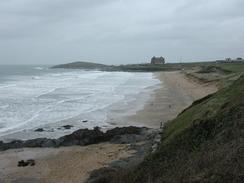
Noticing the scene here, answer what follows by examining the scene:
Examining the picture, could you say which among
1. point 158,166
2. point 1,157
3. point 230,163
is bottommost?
point 1,157

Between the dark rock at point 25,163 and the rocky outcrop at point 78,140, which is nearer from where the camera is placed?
the dark rock at point 25,163

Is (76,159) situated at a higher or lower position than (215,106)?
lower

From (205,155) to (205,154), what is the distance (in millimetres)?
135

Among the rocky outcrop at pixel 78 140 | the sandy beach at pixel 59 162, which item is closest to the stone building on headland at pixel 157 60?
the rocky outcrop at pixel 78 140

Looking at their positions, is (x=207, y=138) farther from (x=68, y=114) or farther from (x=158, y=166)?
(x=68, y=114)

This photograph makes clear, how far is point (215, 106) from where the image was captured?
1526 centimetres

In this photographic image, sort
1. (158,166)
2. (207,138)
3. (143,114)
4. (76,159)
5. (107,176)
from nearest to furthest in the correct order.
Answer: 1. (158,166)
2. (207,138)
3. (107,176)
4. (76,159)
5. (143,114)

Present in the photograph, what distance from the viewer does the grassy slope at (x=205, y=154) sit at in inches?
301

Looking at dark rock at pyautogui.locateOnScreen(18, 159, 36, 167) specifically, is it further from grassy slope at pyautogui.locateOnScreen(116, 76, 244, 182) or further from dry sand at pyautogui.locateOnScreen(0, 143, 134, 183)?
grassy slope at pyautogui.locateOnScreen(116, 76, 244, 182)

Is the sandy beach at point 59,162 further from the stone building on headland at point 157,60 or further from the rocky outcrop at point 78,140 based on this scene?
the stone building on headland at point 157,60

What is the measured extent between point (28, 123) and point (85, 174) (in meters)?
13.1

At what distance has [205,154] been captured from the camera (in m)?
9.27

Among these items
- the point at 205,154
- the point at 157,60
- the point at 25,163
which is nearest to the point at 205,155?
the point at 205,154

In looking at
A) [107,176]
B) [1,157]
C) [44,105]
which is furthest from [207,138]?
[44,105]
